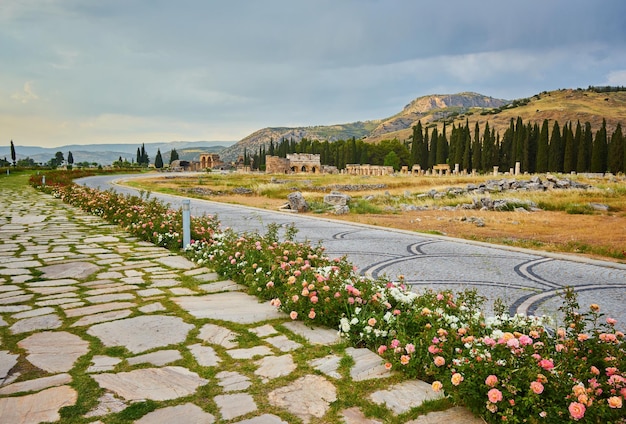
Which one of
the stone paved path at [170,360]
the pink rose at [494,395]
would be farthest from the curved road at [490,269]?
the pink rose at [494,395]

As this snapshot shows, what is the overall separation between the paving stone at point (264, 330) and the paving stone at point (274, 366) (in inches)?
19.7

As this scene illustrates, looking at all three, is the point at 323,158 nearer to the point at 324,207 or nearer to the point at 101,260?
the point at 324,207

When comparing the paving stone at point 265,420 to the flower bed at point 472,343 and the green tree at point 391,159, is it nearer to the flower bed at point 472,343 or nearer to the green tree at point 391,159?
the flower bed at point 472,343

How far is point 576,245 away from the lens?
965cm

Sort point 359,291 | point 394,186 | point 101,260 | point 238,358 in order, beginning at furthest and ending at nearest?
point 394,186
point 101,260
point 359,291
point 238,358

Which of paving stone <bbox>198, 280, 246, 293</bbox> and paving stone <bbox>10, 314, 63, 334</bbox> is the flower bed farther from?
paving stone <bbox>10, 314, 63, 334</bbox>

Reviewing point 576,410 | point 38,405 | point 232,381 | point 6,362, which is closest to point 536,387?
point 576,410

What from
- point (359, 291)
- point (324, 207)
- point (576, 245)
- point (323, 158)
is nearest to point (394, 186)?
point (324, 207)

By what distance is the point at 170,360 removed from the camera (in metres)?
3.08

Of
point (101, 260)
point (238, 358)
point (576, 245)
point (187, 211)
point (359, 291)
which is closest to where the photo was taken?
point (238, 358)

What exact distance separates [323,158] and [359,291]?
7718 cm

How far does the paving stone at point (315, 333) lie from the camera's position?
347 cm

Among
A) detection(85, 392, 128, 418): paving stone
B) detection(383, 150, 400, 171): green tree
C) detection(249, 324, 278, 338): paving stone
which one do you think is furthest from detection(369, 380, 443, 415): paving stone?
detection(383, 150, 400, 171): green tree

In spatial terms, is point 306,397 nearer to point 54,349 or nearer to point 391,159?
point 54,349
